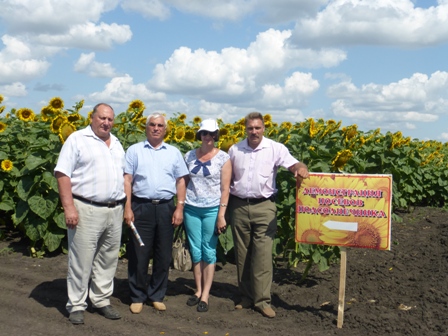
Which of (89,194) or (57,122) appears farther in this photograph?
(57,122)

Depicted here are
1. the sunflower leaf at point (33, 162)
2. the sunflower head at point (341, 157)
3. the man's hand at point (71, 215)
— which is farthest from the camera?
the sunflower leaf at point (33, 162)

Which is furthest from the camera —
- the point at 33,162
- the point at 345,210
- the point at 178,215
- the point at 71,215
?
the point at 33,162

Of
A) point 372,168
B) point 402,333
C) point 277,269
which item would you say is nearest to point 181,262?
point 277,269

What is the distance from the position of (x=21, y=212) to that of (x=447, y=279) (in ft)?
17.3

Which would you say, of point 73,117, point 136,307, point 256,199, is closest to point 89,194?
point 136,307

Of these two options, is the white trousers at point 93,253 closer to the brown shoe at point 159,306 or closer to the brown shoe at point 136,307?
the brown shoe at point 136,307

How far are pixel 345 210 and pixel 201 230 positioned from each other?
4.62ft

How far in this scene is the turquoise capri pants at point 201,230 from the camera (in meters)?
5.91

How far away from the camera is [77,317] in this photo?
5.55 metres

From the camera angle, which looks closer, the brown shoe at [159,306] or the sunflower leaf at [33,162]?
the brown shoe at [159,306]

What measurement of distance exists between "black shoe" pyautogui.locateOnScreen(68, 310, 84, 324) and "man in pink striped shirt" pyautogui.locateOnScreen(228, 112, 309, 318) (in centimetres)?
160

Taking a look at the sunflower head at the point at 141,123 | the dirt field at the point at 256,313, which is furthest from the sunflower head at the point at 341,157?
the sunflower head at the point at 141,123

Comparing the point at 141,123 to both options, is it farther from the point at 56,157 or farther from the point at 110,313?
the point at 110,313

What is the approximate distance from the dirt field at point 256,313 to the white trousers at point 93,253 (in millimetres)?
260
